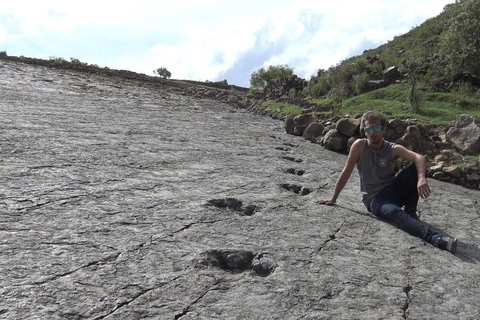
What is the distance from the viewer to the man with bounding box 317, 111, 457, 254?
185 inches

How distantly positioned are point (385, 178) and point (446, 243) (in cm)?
108

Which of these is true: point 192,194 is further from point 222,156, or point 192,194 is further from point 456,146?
point 456,146

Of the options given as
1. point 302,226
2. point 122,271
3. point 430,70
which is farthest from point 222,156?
point 430,70

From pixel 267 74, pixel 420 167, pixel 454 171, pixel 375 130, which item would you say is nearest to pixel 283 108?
pixel 454 171

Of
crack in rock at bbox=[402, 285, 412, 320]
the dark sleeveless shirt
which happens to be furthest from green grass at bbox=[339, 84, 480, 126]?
crack in rock at bbox=[402, 285, 412, 320]

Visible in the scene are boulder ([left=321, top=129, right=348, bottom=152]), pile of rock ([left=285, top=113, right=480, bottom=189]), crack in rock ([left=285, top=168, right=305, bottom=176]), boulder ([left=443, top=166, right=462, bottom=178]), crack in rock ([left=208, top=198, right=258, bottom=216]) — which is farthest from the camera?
boulder ([left=321, top=129, right=348, bottom=152])

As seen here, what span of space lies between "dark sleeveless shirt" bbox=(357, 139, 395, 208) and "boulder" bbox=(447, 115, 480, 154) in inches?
196

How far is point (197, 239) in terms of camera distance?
151 inches

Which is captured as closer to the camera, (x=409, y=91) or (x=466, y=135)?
(x=466, y=135)

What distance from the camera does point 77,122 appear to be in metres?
8.11

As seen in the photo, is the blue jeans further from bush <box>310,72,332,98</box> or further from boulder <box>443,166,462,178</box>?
bush <box>310,72,332,98</box>

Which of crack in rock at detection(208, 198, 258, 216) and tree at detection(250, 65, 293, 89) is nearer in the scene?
crack in rock at detection(208, 198, 258, 216)

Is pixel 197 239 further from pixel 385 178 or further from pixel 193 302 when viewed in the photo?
pixel 385 178

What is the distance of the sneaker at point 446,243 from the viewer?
421 centimetres
